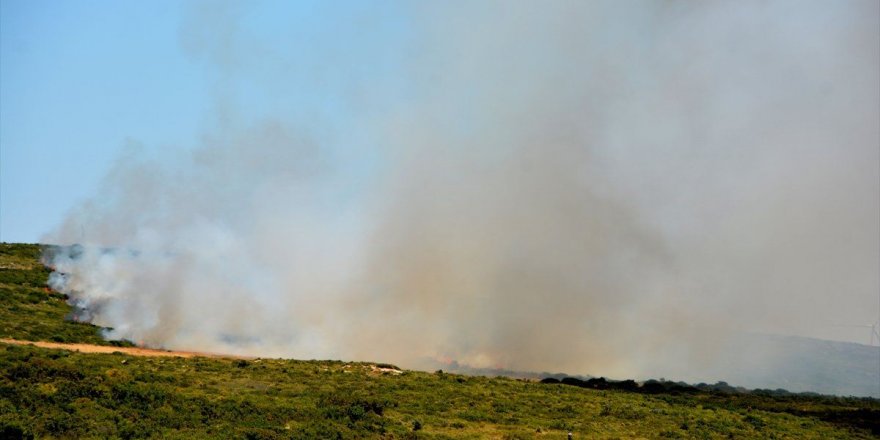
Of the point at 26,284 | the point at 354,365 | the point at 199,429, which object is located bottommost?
the point at 199,429

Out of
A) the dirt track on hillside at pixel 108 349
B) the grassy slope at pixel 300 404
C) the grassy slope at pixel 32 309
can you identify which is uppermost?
the grassy slope at pixel 32 309

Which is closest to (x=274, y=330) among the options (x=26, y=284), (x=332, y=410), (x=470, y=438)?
(x=26, y=284)

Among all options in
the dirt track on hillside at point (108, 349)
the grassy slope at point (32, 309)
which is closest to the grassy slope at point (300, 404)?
the grassy slope at point (32, 309)

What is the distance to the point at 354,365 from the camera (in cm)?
8144

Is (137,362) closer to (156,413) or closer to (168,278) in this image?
(156,413)

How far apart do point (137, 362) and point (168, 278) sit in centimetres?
2834

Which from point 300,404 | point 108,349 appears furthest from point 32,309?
point 300,404

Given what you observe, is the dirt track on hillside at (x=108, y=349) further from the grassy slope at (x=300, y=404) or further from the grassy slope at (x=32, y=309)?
the grassy slope at (x=300, y=404)

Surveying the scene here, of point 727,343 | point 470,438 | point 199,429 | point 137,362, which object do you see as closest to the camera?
point 199,429

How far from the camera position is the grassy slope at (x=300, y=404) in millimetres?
48875

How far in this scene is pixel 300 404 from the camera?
191ft

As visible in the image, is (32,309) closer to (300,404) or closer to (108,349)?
Answer: (108,349)

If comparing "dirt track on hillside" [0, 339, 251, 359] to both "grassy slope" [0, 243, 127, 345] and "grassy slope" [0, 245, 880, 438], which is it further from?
"grassy slope" [0, 245, 880, 438]

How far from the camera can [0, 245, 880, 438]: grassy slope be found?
4888 centimetres
